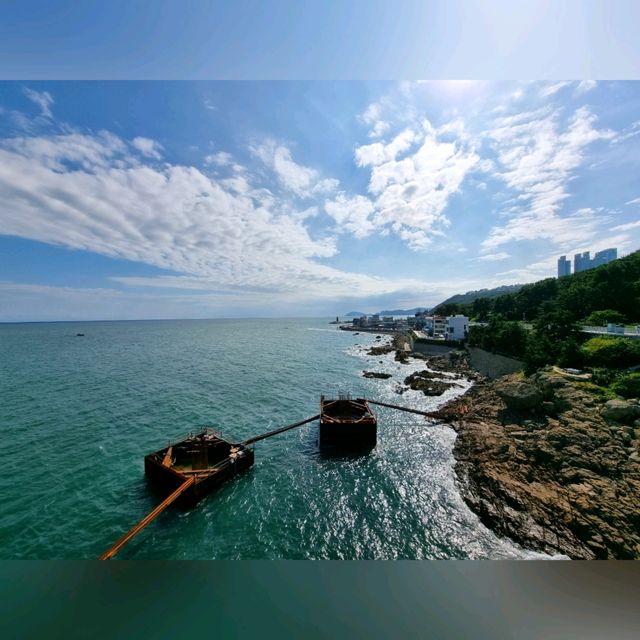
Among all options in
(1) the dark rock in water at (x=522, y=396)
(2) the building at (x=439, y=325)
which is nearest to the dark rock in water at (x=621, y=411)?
(1) the dark rock in water at (x=522, y=396)

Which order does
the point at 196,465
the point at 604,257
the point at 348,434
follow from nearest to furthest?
the point at 196,465 → the point at 348,434 → the point at 604,257

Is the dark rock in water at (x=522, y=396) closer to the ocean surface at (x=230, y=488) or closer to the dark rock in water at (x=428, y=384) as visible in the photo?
the ocean surface at (x=230, y=488)

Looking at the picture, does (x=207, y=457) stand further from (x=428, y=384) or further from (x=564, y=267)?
(x=564, y=267)

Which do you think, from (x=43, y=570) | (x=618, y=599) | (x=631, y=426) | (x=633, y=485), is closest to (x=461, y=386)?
(x=631, y=426)

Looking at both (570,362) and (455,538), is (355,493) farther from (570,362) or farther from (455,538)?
(570,362)

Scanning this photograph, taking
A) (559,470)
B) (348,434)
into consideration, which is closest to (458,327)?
(348,434)

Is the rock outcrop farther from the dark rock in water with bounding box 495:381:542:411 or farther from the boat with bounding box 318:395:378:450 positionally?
the boat with bounding box 318:395:378:450

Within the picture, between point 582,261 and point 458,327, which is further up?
point 582,261
